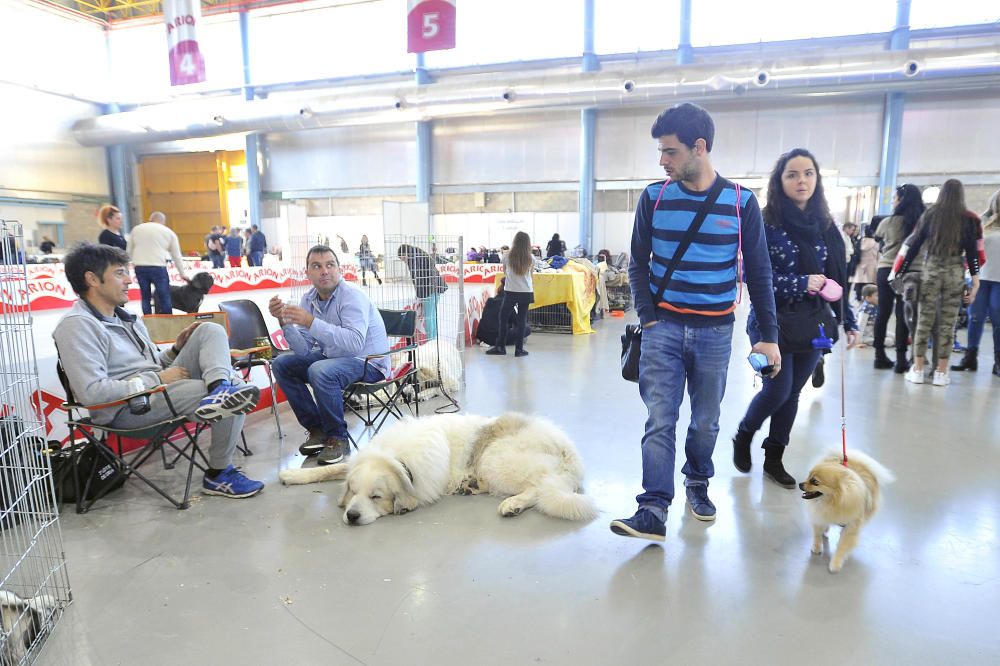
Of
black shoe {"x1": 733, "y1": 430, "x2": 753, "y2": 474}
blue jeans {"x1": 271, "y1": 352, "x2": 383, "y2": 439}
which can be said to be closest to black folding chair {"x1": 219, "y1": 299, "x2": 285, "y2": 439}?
blue jeans {"x1": 271, "y1": 352, "x2": 383, "y2": 439}

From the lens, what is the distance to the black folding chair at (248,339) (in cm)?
381

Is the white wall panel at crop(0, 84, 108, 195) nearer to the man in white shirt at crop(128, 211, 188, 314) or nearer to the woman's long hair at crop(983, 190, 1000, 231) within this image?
the man in white shirt at crop(128, 211, 188, 314)

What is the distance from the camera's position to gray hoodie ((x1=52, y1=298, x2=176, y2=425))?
8.23 feet

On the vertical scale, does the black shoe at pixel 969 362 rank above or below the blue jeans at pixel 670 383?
below

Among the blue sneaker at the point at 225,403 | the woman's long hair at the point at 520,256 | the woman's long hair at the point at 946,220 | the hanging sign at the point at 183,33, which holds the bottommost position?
the blue sneaker at the point at 225,403

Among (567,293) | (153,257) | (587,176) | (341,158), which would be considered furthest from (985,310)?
(341,158)

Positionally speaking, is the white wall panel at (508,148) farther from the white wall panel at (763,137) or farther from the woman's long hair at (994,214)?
Answer: the woman's long hair at (994,214)

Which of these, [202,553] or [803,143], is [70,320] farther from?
[803,143]

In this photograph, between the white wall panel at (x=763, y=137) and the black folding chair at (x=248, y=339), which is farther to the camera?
the white wall panel at (x=763, y=137)

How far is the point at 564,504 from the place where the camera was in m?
2.61

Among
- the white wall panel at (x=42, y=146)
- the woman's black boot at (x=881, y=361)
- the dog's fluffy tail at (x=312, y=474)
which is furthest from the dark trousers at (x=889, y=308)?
the white wall panel at (x=42, y=146)

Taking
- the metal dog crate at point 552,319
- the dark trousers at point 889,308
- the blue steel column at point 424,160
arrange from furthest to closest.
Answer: the blue steel column at point 424,160
the metal dog crate at point 552,319
the dark trousers at point 889,308

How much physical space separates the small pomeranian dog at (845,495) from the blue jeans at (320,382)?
2.42 metres

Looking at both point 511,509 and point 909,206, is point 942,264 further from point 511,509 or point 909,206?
point 511,509
